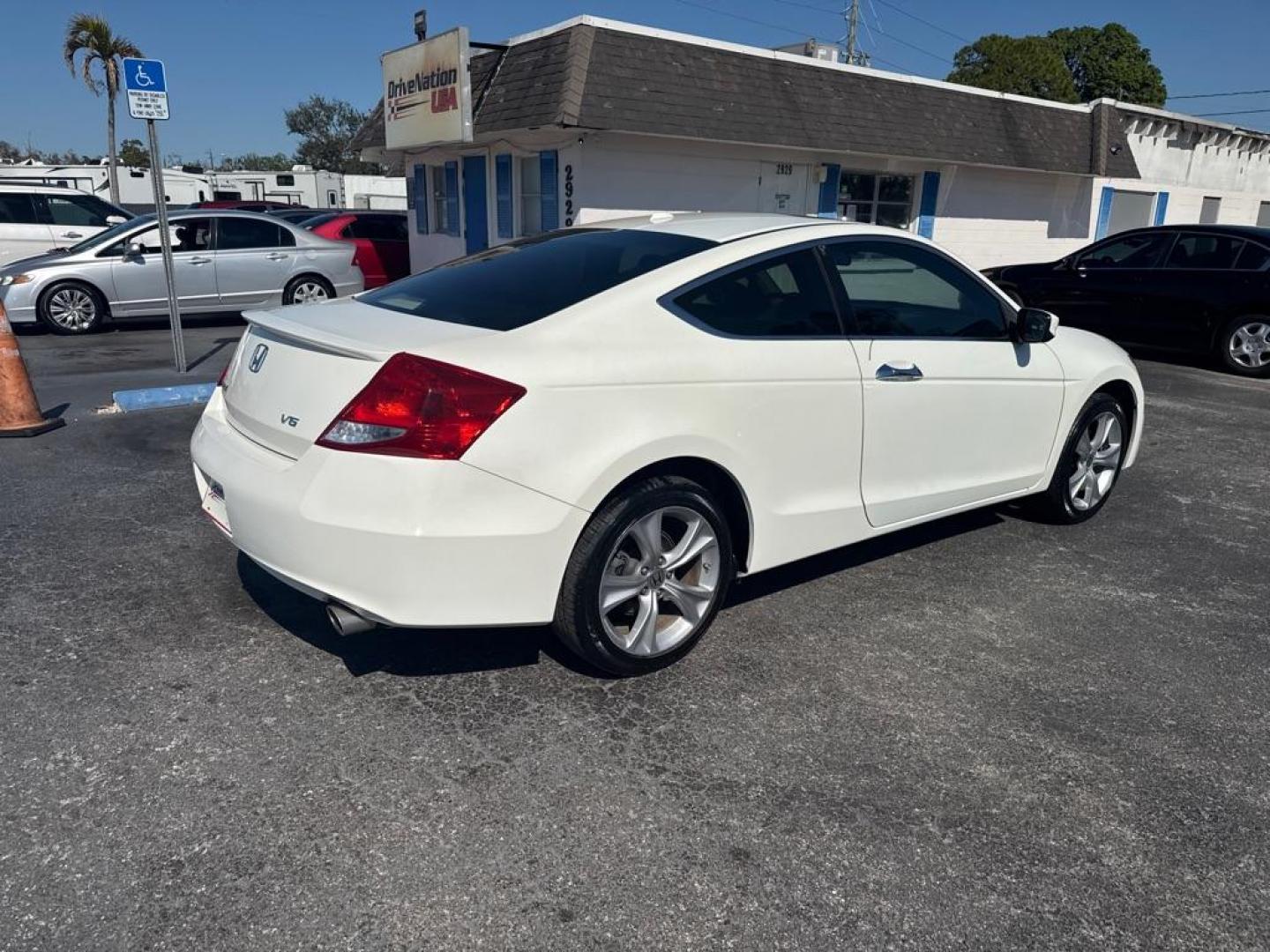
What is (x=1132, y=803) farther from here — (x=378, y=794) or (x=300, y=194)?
(x=300, y=194)

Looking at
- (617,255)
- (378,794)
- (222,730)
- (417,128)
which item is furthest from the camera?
(417,128)

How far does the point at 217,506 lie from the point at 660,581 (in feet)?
5.24

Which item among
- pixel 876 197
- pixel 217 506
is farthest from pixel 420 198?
pixel 217 506

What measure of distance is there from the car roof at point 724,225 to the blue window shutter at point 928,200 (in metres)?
14.5

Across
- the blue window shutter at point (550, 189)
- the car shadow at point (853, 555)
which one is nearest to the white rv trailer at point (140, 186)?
the blue window shutter at point (550, 189)

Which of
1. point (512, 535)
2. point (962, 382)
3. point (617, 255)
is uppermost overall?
point (617, 255)

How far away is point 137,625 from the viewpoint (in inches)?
140

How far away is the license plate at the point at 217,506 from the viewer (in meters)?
3.21

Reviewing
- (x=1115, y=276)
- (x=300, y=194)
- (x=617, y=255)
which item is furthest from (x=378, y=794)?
(x=300, y=194)

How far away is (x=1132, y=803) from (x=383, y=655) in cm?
249

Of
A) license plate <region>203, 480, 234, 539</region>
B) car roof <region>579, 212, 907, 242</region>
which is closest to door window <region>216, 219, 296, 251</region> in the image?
car roof <region>579, 212, 907, 242</region>

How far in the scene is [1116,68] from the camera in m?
50.8

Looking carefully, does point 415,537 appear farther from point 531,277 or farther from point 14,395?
point 14,395

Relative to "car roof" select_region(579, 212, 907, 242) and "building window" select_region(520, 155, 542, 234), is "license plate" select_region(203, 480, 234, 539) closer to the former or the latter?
"car roof" select_region(579, 212, 907, 242)
